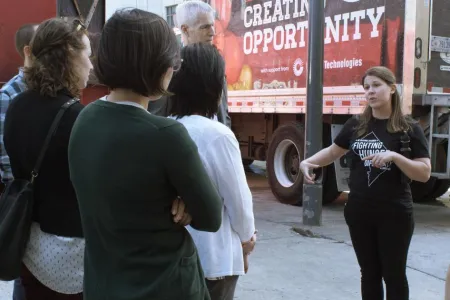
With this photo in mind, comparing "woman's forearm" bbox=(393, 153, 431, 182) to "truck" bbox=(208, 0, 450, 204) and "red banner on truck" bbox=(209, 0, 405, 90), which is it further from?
"red banner on truck" bbox=(209, 0, 405, 90)

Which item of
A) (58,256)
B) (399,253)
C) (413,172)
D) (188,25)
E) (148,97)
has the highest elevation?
(188,25)

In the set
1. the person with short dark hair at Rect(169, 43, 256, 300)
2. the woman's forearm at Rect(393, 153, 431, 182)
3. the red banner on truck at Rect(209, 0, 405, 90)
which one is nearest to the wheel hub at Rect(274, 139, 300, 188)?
the red banner on truck at Rect(209, 0, 405, 90)

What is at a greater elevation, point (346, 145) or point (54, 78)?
point (54, 78)

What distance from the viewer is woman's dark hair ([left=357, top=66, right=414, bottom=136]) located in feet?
11.1

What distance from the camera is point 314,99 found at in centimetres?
697

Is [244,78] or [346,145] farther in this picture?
[244,78]

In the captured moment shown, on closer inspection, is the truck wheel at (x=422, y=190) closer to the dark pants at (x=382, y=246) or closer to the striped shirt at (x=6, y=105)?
the dark pants at (x=382, y=246)

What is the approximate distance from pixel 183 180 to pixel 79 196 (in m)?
0.36

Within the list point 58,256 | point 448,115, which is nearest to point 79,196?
point 58,256

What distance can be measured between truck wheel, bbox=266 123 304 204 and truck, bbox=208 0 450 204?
0.02m

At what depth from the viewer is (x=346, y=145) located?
366 centimetres

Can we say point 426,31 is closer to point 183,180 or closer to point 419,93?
point 419,93

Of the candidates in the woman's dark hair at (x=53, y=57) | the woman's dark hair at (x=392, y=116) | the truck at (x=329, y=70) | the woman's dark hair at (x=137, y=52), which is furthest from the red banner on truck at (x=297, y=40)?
the woman's dark hair at (x=137, y=52)

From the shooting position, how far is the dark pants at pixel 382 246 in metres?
3.31
